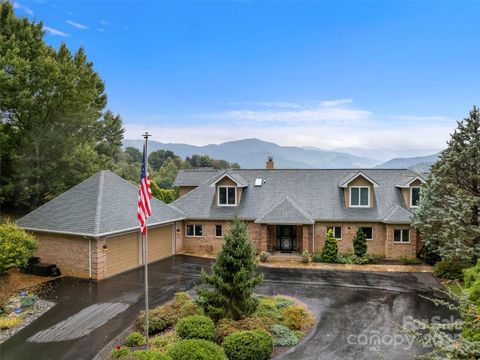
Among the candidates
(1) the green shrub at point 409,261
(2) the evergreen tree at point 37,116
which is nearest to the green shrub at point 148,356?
(1) the green shrub at point 409,261

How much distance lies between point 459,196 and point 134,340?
53.8ft

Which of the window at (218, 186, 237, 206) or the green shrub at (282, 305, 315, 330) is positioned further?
the window at (218, 186, 237, 206)

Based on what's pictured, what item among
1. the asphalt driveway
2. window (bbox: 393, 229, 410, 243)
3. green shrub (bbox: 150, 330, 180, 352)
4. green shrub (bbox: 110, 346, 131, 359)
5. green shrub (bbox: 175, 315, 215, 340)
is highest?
window (bbox: 393, 229, 410, 243)

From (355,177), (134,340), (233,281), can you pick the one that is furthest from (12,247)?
(355,177)

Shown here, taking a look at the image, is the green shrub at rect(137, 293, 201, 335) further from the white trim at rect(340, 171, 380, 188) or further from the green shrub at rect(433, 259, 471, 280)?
the white trim at rect(340, 171, 380, 188)

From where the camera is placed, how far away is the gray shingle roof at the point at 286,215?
21.4 m

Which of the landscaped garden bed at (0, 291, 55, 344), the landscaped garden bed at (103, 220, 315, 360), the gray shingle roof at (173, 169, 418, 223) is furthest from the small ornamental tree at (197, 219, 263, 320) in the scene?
the gray shingle roof at (173, 169, 418, 223)

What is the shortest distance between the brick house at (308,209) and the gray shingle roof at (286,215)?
0.07m

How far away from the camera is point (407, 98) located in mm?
25203

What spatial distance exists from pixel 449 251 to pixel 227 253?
12.1 m

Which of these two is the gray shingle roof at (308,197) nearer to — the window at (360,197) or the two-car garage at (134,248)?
the window at (360,197)

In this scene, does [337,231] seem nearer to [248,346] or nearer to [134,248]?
[134,248]

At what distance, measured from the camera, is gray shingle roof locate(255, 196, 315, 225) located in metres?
21.4

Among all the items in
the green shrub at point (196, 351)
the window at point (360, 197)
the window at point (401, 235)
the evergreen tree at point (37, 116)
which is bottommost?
the green shrub at point (196, 351)
